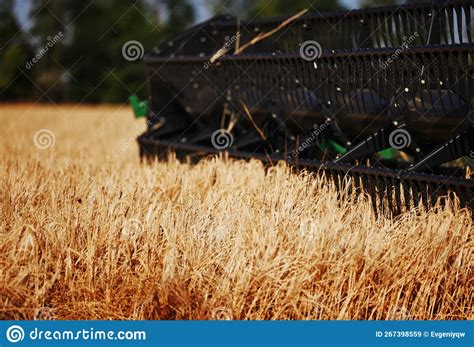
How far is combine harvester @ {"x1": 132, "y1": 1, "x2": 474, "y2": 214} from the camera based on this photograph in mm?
3707

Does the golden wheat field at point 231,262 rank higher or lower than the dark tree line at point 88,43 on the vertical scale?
lower

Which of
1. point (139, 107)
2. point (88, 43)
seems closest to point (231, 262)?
point (139, 107)

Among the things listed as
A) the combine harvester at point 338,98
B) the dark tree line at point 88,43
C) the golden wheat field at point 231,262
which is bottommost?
the golden wheat field at point 231,262

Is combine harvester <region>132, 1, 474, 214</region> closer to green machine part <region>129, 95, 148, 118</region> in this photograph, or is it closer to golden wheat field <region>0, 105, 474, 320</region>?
green machine part <region>129, 95, 148, 118</region>

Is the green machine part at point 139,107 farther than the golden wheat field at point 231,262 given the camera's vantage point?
Yes

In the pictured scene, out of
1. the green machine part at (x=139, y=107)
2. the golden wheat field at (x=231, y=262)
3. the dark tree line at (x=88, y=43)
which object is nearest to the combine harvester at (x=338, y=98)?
the green machine part at (x=139, y=107)

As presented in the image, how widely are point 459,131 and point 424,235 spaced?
111 cm

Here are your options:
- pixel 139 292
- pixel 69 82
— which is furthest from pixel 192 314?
pixel 69 82

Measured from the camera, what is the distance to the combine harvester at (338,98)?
3.71m

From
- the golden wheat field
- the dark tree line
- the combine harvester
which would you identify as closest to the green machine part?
the combine harvester

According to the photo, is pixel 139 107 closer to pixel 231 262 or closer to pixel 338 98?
pixel 338 98

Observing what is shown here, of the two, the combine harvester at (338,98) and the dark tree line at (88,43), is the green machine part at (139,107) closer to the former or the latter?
the combine harvester at (338,98)

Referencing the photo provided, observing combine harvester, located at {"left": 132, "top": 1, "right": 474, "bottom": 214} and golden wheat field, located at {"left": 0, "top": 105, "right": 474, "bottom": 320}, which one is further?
combine harvester, located at {"left": 132, "top": 1, "right": 474, "bottom": 214}

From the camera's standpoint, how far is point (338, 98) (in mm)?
4477
